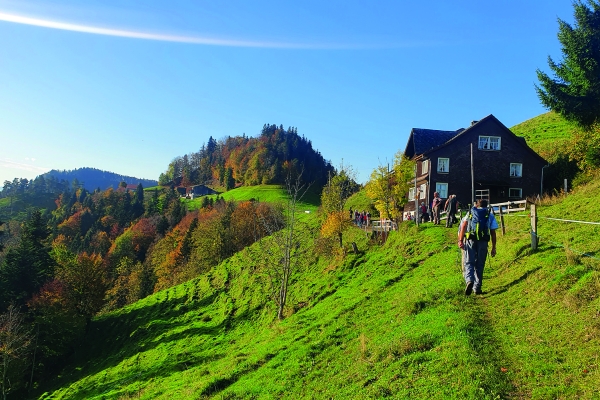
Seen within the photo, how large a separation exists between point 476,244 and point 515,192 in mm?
35512

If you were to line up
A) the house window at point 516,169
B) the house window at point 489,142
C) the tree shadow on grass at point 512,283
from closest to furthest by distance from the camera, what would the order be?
the tree shadow on grass at point 512,283 < the house window at point 489,142 < the house window at point 516,169

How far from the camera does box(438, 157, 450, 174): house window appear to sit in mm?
40750

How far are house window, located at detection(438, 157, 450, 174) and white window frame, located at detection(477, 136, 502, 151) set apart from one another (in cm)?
382

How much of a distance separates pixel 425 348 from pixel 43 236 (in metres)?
63.5

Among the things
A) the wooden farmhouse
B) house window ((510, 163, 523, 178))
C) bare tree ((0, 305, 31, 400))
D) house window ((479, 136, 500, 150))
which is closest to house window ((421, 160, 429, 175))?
the wooden farmhouse

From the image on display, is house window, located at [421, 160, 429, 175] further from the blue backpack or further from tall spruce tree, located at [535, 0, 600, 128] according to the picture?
the blue backpack

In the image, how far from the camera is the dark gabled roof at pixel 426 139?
43972 mm

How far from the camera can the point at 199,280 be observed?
4788 centimetres

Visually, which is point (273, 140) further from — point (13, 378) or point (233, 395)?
point (233, 395)

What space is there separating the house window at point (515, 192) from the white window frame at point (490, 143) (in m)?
4.74

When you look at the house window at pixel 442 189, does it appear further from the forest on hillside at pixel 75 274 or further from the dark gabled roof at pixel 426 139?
the forest on hillside at pixel 75 274

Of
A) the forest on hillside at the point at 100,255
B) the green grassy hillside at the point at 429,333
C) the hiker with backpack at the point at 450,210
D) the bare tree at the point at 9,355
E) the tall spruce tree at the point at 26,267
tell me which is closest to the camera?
the green grassy hillside at the point at 429,333

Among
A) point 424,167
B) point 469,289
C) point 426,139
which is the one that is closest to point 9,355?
point 469,289

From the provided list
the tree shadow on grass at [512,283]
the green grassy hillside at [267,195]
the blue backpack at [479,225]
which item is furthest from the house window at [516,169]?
the green grassy hillside at [267,195]
